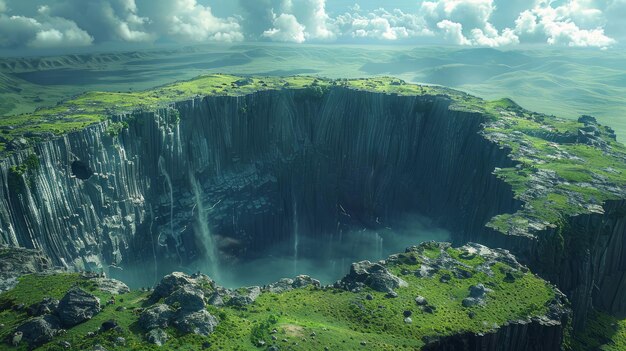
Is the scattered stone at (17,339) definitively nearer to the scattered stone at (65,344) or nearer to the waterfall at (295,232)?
the scattered stone at (65,344)

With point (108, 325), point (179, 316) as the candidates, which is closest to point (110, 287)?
point (108, 325)

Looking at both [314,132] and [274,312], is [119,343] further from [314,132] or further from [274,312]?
[314,132]

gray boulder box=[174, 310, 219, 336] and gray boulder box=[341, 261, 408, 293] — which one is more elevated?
gray boulder box=[174, 310, 219, 336]

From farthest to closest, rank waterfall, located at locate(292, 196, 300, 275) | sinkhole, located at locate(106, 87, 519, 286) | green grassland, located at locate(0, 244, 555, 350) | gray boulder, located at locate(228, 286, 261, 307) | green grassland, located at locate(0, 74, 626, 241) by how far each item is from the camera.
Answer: waterfall, located at locate(292, 196, 300, 275)
sinkhole, located at locate(106, 87, 519, 286)
green grassland, located at locate(0, 74, 626, 241)
gray boulder, located at locate(228, 286, 261, 307)
green grassland, located at locate(0, 244, 555, 350)

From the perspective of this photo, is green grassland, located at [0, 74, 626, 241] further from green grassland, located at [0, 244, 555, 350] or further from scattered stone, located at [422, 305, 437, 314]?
scattered stone, located at [422, 305, 437, 314]

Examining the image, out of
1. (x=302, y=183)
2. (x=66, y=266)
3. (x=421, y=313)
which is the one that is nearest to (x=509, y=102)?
(x=302, y=183)

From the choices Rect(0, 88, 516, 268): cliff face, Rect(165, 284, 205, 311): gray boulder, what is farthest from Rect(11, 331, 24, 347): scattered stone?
Rect(0, 88, 516, 268): cliff face

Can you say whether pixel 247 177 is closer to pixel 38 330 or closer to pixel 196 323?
pixel 196 323

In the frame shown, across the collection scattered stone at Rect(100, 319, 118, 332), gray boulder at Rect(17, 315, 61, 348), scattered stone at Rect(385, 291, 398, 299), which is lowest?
scattered stone at Rect(385, 291, 398, 299)
